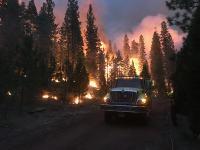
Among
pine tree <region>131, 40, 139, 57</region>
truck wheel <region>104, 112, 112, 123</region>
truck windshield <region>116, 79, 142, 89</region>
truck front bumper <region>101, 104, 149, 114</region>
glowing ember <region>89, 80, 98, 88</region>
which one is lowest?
truck wheel <region>104, 112, 112, 123</region>

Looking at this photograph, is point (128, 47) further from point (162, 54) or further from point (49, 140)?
point (49, 140)

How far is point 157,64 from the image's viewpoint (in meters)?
104

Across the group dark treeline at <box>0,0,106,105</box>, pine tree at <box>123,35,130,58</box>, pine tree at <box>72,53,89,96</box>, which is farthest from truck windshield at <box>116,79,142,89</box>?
pine tree at <box>123,35,130,58</box>

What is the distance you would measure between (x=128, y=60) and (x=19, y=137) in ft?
474

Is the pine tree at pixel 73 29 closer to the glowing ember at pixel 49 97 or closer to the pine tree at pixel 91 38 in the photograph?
the pine tree at pixel 91 38

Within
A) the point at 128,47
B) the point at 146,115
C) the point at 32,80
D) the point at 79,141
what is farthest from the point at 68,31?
the point at 128,47

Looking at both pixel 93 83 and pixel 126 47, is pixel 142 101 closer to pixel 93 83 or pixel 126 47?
pixel 93 83

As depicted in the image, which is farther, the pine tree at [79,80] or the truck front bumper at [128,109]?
the pine tree at [79,80]

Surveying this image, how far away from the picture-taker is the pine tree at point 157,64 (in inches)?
3831

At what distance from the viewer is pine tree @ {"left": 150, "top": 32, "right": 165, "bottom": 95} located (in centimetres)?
9731

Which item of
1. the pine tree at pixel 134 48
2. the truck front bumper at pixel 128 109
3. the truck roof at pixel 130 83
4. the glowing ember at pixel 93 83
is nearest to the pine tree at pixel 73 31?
the glowing ember at pixel 93 83

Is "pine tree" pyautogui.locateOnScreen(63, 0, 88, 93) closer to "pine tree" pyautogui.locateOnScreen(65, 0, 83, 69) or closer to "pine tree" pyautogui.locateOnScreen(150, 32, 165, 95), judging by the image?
"pine tree" pyautogui.locateOnScreen(65, 0, 83, 69)

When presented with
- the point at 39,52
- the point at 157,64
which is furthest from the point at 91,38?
the point at 39,52

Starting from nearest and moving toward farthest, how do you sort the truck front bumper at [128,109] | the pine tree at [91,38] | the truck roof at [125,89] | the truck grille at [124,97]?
the truck front bumper at [128,109], the truck grille at [124,97], the truck roof at [125,89], the pine tree at [91,38]
